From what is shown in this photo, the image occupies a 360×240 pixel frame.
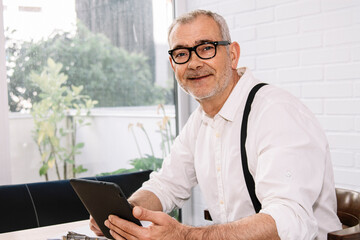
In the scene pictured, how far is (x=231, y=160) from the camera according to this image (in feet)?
5.24

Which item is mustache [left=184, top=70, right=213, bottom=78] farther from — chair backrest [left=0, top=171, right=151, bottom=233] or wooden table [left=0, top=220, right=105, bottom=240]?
chair backrest [left=0, top=171, right=151, bottom=233]

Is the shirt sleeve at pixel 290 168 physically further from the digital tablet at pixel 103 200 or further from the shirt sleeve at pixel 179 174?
the shirt sleeve at pixel 179 174

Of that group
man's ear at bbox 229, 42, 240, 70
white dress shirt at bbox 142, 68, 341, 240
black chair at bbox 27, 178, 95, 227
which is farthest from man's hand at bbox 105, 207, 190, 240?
black chair at bbox 27, 178, 95, 227

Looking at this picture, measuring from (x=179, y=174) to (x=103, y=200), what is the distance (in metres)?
0.65

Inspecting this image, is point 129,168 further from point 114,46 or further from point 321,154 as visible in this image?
point 321,154

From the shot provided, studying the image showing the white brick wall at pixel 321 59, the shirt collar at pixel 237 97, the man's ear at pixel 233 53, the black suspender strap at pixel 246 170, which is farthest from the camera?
the white brick wall at pixel 321 59

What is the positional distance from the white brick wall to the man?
79 centimetres

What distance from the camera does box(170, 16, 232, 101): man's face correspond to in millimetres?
1654

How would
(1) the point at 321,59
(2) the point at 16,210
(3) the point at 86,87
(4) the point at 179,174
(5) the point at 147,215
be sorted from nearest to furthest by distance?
1. (5) the point at 147,215
2. (4) the point at 179,174
3. (2) the point at 16,210
4. (1) the point at 321,59
5. (3) the point at 86,87

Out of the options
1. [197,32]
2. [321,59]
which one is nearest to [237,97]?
[197,32]

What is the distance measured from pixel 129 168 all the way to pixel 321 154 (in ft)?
6.40

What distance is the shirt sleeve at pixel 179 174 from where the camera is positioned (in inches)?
74.2

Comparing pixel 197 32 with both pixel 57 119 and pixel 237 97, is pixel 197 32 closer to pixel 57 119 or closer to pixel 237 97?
pixel 237 97

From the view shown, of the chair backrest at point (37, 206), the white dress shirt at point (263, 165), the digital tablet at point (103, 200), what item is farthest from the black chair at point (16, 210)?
the digital tablet at point (103, 200)
